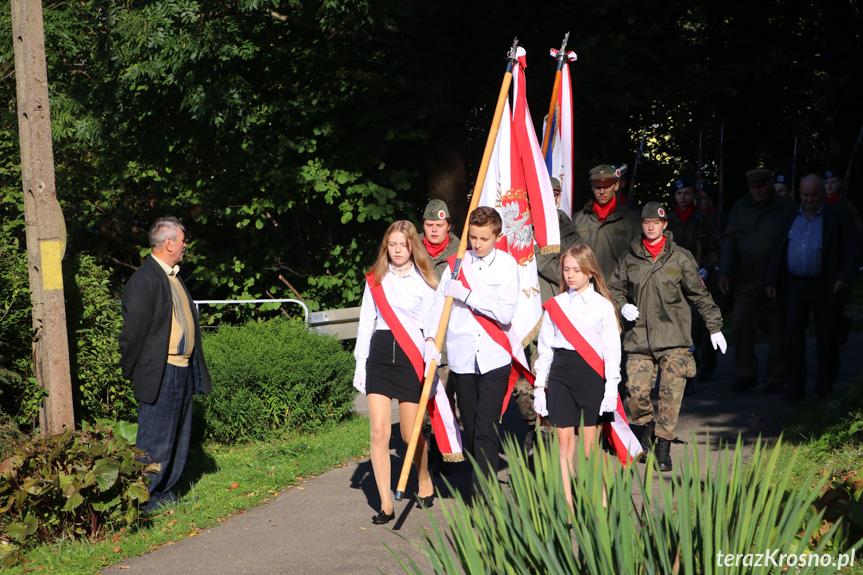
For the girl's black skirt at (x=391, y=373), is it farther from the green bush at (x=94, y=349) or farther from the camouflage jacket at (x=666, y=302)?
the green bush at (x=94, y=349)

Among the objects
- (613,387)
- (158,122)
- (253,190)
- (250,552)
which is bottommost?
(250,552)

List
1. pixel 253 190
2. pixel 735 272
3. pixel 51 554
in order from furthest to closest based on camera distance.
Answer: pixel 253 190, pixel 735 272, pixel 51 554

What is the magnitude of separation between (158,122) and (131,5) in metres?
1.84

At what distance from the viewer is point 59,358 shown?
6.18 metres

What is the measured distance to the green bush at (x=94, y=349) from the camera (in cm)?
729

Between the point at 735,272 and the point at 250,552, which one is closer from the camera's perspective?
the point at 250,552

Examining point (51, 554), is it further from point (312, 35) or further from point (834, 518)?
point (312, 35)

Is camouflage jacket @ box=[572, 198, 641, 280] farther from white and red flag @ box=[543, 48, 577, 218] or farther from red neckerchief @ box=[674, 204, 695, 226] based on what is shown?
red neckerchief @ box=[674, 204, 695, 226]

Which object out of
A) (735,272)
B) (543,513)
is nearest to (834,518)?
(543,513)

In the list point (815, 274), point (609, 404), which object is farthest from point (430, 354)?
point (815, 274)

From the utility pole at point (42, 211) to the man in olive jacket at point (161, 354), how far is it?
1.37 ft

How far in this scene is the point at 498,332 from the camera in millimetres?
5781

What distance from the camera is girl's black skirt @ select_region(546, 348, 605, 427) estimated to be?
229 inches

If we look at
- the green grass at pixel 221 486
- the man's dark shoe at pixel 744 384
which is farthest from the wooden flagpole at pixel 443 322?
the man's dark shoe at pixel 744 384
